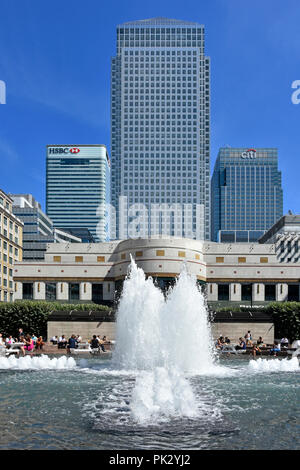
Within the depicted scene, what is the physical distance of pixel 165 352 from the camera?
27078mm

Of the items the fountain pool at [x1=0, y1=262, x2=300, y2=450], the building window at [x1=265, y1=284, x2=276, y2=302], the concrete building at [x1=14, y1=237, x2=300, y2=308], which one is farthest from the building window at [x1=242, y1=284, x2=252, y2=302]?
the fountain pool at [x1=0, y1=262, x2=300, y2=450]

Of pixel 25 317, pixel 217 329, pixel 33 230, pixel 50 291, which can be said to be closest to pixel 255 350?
pixel 217 329

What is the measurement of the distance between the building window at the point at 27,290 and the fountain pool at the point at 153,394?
157 ft

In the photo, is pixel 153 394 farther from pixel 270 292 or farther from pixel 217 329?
pixel 270 292

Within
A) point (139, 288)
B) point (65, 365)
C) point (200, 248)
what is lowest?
point (65, 365)

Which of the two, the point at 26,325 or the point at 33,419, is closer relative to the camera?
the point at 33,419

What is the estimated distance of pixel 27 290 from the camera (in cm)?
7731

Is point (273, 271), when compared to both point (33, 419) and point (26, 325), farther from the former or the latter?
point (33, 419)

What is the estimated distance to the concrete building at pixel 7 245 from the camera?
91119 mm

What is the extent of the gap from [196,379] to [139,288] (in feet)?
26.3

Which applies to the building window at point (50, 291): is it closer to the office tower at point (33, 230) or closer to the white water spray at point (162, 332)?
the white water spray at point (162, 332)
